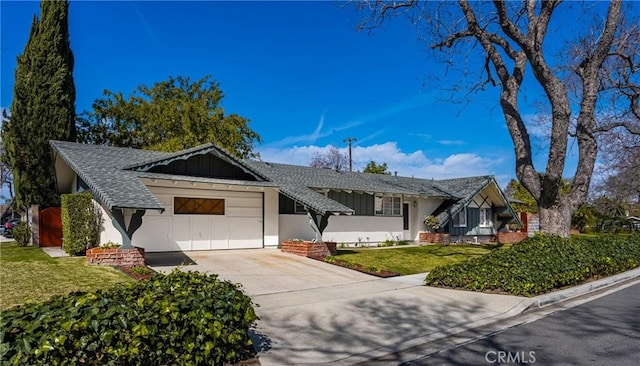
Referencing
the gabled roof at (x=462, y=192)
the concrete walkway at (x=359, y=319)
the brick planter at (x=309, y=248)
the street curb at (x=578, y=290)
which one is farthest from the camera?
the gabled roof at (x=462, y=192)

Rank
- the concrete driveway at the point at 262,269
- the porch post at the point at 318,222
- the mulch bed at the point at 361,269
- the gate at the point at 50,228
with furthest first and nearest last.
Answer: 1. the gate at the point at 50,228
2. the porch post at the point at 318,222
3. the mulch bed at the point at 361,269
4. the concrete driveway at the point at 262,269

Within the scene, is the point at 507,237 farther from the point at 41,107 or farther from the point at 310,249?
the point at 41,107

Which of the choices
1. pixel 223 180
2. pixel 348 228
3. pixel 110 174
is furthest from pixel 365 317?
pixel 348 228

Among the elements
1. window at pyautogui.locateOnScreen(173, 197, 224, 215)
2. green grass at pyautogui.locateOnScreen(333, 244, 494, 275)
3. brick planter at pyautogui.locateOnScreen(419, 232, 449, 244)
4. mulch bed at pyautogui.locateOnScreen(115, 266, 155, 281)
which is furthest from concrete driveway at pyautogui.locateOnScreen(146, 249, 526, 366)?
brick planter at pyautogui.locateOnScreen(419, 232, 449, 244)

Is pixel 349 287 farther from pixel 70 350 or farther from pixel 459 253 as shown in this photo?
pixel 459 253

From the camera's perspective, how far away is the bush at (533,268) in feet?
31.4

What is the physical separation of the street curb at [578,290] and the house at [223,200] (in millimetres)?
7879

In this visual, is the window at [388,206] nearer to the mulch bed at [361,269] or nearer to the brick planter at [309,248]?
the brick planter at [309,248]

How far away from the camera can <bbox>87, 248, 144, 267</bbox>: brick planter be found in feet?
38.0

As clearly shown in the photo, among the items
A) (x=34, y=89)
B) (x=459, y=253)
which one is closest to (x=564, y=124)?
(x=459, y=253)

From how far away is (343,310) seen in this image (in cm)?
809

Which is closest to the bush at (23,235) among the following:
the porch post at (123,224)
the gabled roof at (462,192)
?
the porch post at (123,224)

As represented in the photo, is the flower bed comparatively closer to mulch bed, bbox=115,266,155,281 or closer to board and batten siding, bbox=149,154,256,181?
board and batten siding, bbox=149,154,256,181

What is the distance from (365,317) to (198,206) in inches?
392
